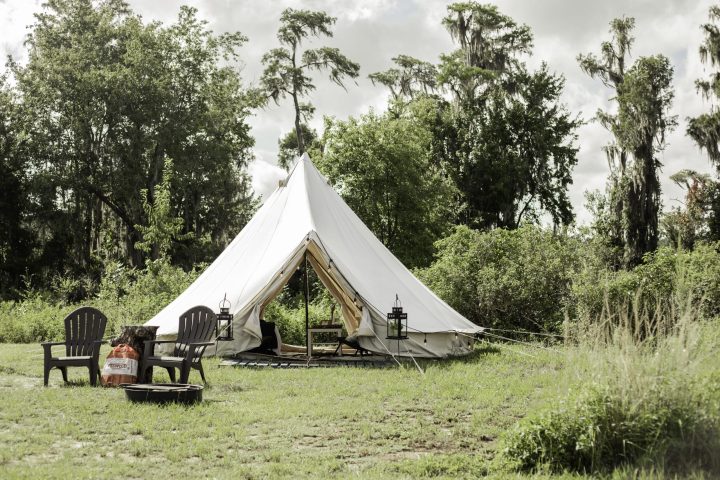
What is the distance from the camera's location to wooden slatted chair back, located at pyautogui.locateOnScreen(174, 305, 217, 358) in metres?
8.83

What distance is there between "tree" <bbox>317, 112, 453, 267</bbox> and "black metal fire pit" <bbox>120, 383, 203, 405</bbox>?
1551 centimetres

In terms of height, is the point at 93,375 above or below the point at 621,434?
above

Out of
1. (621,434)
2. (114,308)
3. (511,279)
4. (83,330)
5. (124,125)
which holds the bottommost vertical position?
(621,434)

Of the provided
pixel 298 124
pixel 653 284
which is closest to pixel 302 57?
pixel 298 124

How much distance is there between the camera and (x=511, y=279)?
44.9 feet

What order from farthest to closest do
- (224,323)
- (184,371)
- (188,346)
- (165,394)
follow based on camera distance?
(224,323) < (188,346) < (184,371) < (165,394)

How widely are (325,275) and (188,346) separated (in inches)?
168

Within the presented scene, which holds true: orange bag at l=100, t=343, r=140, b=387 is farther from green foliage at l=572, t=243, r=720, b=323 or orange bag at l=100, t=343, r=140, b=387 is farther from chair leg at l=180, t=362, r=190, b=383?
green foliage at l=572, t=243, r=720, b=323

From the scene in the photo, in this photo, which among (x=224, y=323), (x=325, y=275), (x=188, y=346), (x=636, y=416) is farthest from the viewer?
(x=325, y=275)

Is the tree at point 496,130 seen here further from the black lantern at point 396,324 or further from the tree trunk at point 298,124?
the black lantern at point 396,324

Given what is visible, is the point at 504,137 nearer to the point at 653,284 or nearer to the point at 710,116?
the point at 710,116

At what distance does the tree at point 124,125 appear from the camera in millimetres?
25500

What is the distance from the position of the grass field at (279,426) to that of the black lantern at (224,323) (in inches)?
49.3

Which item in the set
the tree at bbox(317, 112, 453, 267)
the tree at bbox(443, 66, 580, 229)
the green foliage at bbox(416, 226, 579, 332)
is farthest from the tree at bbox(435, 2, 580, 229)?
the green foliage at bbox(416, 226, 579, 332)
